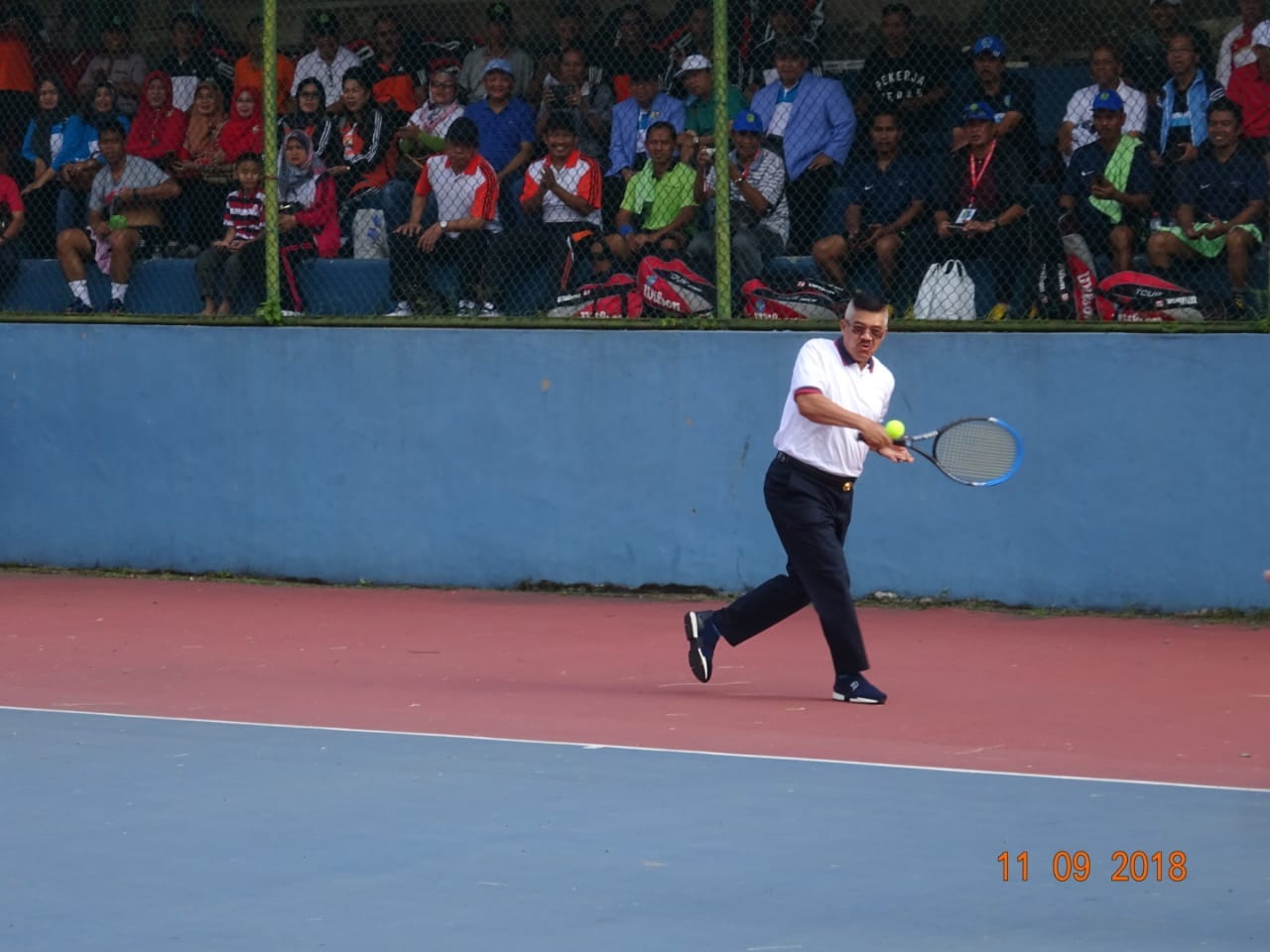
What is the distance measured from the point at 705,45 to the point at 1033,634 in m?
4.24

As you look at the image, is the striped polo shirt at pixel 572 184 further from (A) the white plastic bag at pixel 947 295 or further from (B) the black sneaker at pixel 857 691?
(B) the black sneaker at pixel 857 691

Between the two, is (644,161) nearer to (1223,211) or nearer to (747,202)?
(747,202)

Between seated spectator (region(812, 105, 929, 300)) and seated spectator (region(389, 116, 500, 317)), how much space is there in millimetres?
2170

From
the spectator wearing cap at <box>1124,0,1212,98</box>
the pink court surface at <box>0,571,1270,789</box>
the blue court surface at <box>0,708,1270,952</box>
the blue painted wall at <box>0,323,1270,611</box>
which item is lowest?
the pink court surface at <box>0,571,1270,789</box>

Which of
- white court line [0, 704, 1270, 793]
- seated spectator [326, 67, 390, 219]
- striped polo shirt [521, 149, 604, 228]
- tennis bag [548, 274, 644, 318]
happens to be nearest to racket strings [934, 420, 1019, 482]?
white court line [0, 704, 1270, 793]

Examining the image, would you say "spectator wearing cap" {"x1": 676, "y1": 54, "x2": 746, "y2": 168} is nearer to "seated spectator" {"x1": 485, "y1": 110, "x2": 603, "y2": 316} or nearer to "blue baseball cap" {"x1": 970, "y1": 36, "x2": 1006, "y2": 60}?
"seated spectator" {"x1": 485, "y1": 110, "x2": 603, "y2": 316}

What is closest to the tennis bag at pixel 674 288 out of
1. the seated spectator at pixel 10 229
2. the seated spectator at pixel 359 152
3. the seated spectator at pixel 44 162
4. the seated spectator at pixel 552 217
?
the seated spectator at pixel 552 217

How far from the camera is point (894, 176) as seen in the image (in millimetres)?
11875

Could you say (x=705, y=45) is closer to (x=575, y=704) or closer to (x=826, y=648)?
(x=826, y=648)

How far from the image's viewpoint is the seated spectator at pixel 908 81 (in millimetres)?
12172

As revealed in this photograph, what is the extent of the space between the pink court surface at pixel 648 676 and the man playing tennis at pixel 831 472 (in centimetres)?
34

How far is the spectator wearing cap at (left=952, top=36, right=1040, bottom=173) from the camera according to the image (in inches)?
468

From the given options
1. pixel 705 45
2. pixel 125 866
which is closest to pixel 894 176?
pixel 705 45

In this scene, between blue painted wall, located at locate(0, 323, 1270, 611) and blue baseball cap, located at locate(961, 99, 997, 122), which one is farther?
blue baseball cap, located at locate(961, 99, 997, 122)
